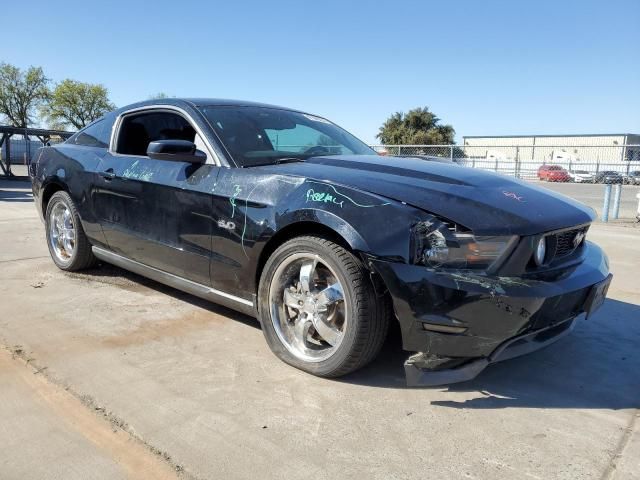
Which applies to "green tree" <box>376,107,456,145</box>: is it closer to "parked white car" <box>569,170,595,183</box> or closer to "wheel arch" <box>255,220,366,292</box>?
"parked white car" <box>569,170,595,183</box>

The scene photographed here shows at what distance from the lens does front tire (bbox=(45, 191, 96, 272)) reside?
15.1 feet

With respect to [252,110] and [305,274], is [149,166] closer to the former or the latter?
[252,110]

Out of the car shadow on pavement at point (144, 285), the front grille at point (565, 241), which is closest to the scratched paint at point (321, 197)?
the front grille at point (565, 241)

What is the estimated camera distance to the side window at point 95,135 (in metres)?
4.43

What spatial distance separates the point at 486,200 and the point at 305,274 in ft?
3.25

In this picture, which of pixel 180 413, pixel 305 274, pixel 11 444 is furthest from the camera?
pixel 305 274

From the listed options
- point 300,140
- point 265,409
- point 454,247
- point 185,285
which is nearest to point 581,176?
point 300,140

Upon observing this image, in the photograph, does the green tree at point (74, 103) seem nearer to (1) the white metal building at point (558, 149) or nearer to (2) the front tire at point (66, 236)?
(1) the white metal building at point (558, 149)

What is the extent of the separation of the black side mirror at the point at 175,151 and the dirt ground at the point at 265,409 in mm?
1101

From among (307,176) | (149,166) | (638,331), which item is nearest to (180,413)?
(307,176)

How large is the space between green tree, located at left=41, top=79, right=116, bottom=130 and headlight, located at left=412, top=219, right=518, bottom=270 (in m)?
62.4

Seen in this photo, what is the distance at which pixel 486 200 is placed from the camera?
2617mm

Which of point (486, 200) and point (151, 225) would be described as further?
point (151, 225)

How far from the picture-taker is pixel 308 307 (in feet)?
9.34
